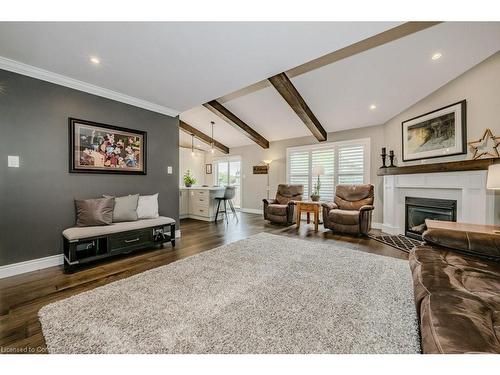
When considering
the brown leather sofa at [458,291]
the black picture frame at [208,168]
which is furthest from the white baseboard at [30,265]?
the black picture frame at [208,168]

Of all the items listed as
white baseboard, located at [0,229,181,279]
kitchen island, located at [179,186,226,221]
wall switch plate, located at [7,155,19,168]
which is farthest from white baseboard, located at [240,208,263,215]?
wall switch plate, located at [7,155,19,168]

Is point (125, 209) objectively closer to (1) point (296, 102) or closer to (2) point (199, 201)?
(2) point (199, 201)

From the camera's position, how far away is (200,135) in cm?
688

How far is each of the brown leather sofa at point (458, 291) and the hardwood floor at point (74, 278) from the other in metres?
1.39

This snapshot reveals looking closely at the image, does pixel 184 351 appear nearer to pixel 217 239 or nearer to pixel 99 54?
pixel 217 239

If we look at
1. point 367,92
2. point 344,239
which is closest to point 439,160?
point 367,92

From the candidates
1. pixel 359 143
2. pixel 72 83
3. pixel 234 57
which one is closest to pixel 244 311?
pixel 234 57

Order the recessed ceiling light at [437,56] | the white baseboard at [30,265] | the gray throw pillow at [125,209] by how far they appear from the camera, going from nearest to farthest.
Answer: the white baseboard at [30,265] < the recessed ceiling light at [437,56] < the gray throw pillow at [125,209]

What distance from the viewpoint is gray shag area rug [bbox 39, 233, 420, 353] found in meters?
1.23

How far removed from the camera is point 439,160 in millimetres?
3316

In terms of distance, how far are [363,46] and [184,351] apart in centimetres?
368

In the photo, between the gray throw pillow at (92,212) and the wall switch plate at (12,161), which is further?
the gray throw pillow at (92,212)

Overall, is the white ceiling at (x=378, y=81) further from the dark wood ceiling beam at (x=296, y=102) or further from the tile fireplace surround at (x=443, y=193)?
the tile fireplace surround at (x=443, y=193)

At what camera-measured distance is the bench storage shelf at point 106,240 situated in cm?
237
